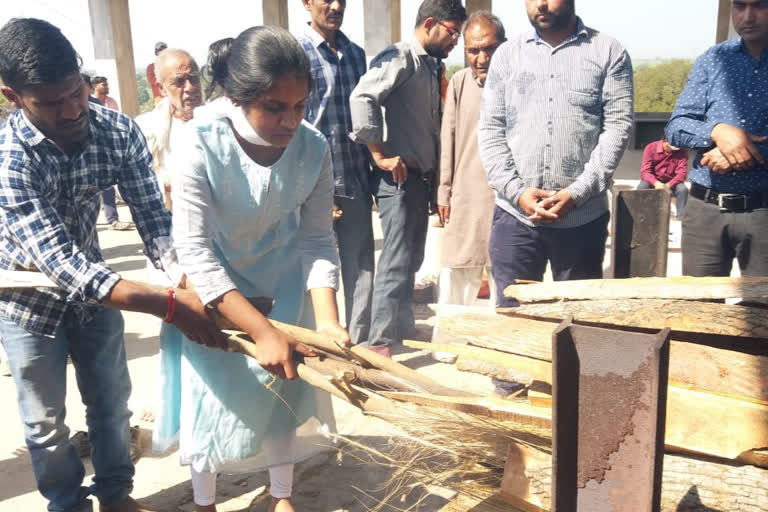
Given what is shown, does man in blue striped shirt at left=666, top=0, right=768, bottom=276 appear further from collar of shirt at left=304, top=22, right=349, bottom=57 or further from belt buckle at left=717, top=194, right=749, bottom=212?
collar of shirt at left=304, top=22, right=349, bottom=57

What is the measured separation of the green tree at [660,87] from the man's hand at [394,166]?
70.4 feet

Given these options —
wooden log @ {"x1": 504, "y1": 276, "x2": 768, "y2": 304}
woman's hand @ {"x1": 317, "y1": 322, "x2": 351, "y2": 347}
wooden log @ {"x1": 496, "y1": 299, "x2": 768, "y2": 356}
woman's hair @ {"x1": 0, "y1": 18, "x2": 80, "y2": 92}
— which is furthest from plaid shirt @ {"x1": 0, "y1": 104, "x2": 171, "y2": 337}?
wooden log @ {"x1": 496, "y1": 299, "x2": 768, "y2": 356}

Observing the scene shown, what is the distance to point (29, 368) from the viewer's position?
7.84ft

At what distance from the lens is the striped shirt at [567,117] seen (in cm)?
315

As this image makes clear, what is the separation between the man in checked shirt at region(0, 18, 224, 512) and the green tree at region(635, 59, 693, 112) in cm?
2352

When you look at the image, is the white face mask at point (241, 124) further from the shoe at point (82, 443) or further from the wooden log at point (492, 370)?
the shoe at point (82, 443)

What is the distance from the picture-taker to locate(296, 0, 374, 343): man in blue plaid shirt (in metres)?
4.19

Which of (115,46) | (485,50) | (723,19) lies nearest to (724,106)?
(485,50)

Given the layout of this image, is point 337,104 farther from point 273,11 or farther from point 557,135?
point 273,11

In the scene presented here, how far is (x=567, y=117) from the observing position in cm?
317

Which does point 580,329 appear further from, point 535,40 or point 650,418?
point 535,40

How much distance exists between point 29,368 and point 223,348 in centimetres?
70

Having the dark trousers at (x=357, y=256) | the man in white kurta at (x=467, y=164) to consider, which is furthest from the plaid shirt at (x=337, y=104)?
the man in white kurta at (x=467, y=164)

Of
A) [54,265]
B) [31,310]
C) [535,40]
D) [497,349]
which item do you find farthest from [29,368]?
[535,40]
